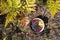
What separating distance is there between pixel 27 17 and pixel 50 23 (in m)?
0.29

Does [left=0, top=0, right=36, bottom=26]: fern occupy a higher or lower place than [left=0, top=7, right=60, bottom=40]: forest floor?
higher

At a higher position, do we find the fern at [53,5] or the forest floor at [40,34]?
the fern at [53,5]

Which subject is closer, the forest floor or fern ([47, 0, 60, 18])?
fern ([47, 0, 60, 18])

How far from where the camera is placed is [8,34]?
2.00 metres

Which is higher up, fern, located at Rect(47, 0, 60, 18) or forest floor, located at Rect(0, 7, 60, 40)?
fern, located at Rect(47, 0, 60, 18)

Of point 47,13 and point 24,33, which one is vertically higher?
point 47,13

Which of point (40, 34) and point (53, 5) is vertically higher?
point (53, 5)

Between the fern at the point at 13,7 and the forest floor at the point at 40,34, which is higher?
the fern at the point at 13,7

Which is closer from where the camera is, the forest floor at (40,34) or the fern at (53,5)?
the fern at (53,5)

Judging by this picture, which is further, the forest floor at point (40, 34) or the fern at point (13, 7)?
the forest floor at point (40, 34)

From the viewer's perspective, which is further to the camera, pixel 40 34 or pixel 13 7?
pixel 40 34

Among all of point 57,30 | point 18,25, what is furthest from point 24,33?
point 57,30

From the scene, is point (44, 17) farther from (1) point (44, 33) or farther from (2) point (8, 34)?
(2) point (8, 34)

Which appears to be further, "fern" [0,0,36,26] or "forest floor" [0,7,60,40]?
"forest floor" [0,7,60,40]
